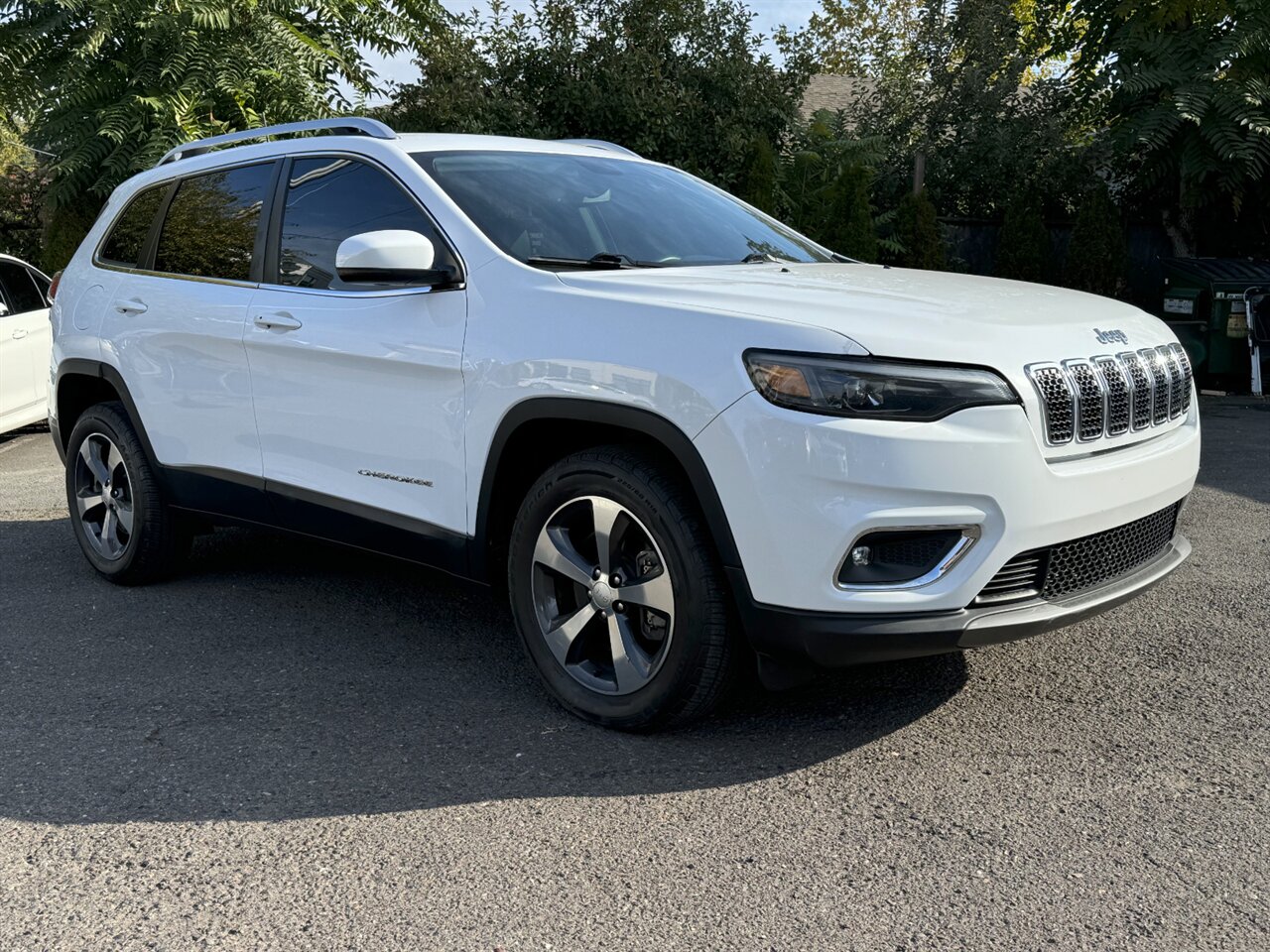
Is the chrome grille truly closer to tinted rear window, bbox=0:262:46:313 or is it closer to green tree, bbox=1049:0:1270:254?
tinted rear window, bbox=0:262:46:313

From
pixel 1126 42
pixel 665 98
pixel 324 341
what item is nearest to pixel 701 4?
pixel 665 98

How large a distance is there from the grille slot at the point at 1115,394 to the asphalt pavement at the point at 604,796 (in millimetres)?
906

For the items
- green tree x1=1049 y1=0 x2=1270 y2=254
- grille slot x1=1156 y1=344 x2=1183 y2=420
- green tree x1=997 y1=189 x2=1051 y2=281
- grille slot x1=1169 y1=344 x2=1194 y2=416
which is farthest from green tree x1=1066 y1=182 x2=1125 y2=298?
grille slot x1=1156 y1=344 x2=1183 y2=420

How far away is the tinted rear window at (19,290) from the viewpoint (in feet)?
32.4

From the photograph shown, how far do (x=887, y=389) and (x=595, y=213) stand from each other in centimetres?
164

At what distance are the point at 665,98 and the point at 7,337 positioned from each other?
25.5ft

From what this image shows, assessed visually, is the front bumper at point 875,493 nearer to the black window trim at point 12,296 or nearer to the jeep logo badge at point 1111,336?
the jeep logo badge at point 1111,336

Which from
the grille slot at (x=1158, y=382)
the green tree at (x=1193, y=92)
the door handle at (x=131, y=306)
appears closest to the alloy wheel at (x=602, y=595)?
the grille slot at (x=1158, y=382)

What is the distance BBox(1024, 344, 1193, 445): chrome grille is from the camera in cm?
328

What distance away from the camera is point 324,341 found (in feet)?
→ 14.2

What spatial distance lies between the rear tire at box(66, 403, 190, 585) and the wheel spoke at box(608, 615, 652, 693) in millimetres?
2574

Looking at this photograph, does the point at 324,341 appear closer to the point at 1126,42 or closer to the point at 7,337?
the point at 7,337

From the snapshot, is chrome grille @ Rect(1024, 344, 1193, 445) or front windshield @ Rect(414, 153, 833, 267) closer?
chrome grille @ Rect(1024, 344, 1193, 445)

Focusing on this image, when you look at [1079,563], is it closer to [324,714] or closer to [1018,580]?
[1018,580]
